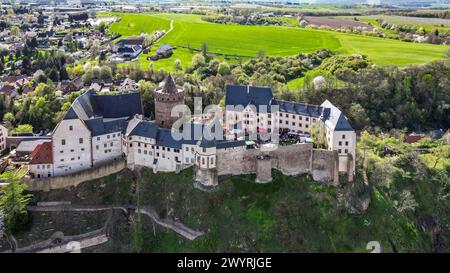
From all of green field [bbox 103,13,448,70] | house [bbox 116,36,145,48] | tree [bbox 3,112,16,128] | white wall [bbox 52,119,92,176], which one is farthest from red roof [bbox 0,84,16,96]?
white wall [bbox 52,119,92,176]

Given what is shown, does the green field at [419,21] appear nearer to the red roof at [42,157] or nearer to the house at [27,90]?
the house at [27,90]

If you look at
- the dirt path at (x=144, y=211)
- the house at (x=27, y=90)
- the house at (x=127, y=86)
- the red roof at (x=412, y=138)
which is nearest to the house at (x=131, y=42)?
the house at (x=27, y=90)

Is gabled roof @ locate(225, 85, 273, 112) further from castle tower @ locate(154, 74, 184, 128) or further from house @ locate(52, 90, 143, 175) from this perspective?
house @ locate(52, 90, 143, 175)

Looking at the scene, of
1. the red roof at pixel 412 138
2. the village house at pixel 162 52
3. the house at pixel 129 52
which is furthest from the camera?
the house at pixel 129 52

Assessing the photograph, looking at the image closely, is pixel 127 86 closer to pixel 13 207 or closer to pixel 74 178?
pixel 74 178

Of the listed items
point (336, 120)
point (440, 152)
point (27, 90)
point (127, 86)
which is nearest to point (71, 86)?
point (27, 90)
